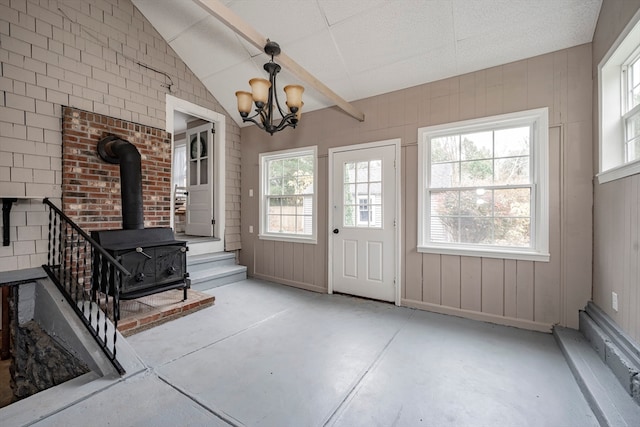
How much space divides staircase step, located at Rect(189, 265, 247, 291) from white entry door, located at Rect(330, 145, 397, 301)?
1.53 meters

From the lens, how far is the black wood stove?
8.79 feet

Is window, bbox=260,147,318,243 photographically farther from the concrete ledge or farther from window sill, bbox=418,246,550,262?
the concrete ledge

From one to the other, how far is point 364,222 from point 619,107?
248cm

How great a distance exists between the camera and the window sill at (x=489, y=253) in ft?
8.84

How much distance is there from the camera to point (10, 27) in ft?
8.61

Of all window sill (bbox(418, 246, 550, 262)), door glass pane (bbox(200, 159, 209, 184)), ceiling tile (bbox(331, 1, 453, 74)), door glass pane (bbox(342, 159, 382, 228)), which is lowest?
window sill (bbox(418, 246, 550, 262))

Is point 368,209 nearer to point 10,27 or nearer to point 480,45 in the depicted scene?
point 480,45

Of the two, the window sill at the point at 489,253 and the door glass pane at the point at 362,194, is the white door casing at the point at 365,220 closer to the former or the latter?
the door glass pane at the point at 362,194

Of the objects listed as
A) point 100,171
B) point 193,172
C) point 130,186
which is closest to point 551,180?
point 130,186

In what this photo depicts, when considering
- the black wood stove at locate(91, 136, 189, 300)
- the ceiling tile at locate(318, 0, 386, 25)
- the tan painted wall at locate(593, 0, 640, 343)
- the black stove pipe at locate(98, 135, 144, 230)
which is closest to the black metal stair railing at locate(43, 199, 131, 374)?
the black wood stove at locate(91, 136, 189, 300)

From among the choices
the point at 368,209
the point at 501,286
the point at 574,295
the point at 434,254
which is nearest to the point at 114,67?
the point at 368,209

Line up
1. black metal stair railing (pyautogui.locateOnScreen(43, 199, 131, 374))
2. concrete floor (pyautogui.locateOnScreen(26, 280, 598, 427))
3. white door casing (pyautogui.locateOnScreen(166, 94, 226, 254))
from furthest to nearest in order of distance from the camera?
white door casing (pyautogui.locateOnScreen(166, 94, 226, 254)) < black metal stair railing (pyautogui.locateOnScreen(43, 199, 131, 374)) < concrete floor (pyautogui.locateOnScreen(26, 280, 598, 427))

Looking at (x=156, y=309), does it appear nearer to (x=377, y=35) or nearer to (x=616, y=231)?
(x=377, y=35)

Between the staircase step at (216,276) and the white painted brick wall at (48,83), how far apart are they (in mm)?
1569
